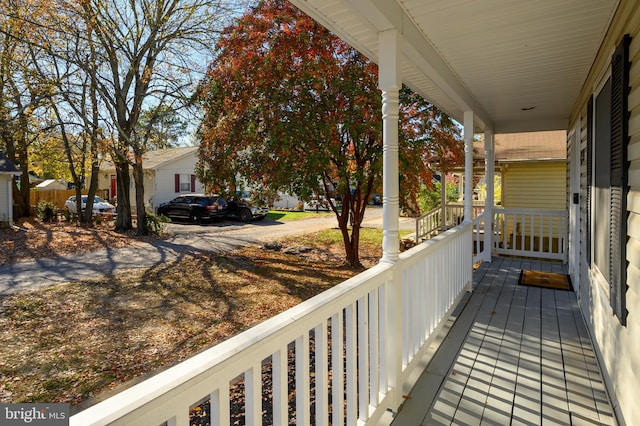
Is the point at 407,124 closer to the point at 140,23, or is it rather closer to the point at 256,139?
the point at 256,139

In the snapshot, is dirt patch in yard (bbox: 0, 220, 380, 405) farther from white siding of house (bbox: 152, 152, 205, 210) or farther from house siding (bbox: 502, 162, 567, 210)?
white siding of house (bbox: 152, 152, 205, 210)

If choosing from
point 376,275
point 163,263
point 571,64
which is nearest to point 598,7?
point 571,64

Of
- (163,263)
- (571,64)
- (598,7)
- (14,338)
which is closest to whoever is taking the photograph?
(598,7)

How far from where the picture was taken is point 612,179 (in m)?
2.36

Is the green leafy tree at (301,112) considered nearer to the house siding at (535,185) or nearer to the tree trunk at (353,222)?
the tree trunk at (353,222)

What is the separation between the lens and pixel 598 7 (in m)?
2.44

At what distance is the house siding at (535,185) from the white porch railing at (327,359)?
7795 millimetres

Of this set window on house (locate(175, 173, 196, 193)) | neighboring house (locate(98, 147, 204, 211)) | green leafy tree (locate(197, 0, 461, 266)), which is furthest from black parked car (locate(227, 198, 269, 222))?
green leafy tree (locate(197, 0, 461, 266))

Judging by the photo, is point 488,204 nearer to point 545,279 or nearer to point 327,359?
point 545,279

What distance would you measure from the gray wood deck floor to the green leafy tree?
3882 mm

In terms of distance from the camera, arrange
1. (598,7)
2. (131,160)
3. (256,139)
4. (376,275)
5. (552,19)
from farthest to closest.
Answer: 1. (131,160)
2. (256,139)
3. (552,19)
4. (598,7)
5. (376,275)

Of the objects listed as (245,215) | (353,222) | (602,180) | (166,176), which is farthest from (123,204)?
(602,180)

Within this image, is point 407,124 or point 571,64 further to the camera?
point 407,124

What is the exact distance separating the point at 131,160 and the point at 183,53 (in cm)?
361
